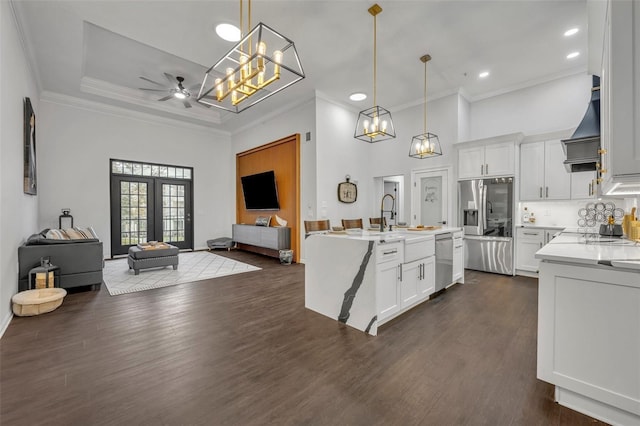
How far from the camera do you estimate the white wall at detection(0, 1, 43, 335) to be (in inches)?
108

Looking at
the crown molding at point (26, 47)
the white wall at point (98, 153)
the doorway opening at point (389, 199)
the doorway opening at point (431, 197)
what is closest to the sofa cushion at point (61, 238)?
the white wall at point (98, 153)

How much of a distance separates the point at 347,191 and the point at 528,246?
11.7 ft

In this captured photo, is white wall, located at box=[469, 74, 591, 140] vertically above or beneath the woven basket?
above

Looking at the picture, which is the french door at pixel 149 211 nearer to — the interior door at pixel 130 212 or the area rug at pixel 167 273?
the interior door at pixel 130 212

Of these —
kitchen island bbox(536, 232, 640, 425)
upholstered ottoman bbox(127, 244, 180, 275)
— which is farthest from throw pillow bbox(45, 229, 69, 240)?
kitchen island bbox(536, 232, 640, 425)

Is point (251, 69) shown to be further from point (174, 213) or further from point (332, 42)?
point (174, 213)

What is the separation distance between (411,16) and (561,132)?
3.21 metres

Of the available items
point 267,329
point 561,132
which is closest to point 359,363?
point 267,329

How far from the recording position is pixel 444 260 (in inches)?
146

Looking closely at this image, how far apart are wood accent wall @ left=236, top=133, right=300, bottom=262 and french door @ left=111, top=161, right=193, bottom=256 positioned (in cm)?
184

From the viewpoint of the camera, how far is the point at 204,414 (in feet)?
5.16

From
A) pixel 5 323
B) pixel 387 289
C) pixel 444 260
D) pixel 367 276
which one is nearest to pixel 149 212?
pixel 5 323

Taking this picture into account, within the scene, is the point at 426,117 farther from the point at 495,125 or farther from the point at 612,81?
the point at 612,81

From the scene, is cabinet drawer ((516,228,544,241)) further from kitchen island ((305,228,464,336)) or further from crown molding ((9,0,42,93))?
crown molding ((9,0,42,93))
